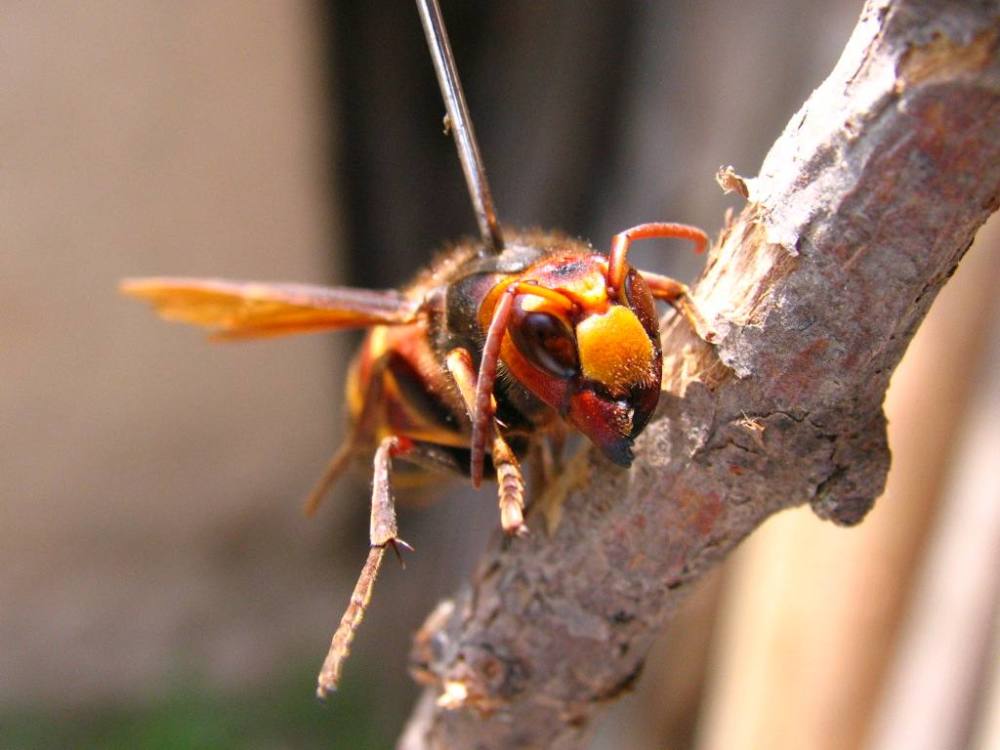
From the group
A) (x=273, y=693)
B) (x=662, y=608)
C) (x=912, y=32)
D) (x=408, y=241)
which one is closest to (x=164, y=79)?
(x=408, y=241)

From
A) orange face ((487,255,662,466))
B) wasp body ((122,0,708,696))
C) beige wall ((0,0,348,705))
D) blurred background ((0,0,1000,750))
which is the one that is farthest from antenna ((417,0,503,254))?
beige wall ((0,0,348,705))

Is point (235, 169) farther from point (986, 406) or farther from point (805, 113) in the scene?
point (805, 113)

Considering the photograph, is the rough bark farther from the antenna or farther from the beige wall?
the beige wall

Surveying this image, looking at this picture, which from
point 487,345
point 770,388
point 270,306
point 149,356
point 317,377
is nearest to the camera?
point 770,388

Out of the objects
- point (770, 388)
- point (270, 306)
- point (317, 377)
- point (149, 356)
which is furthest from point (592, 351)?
point (317, 377)

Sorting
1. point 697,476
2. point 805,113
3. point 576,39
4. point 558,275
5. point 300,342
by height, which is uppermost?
point 576,39

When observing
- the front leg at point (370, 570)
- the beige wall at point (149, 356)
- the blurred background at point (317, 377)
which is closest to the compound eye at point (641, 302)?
the front leg at point (370, 570)

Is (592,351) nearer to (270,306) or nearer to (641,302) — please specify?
(641,302)
